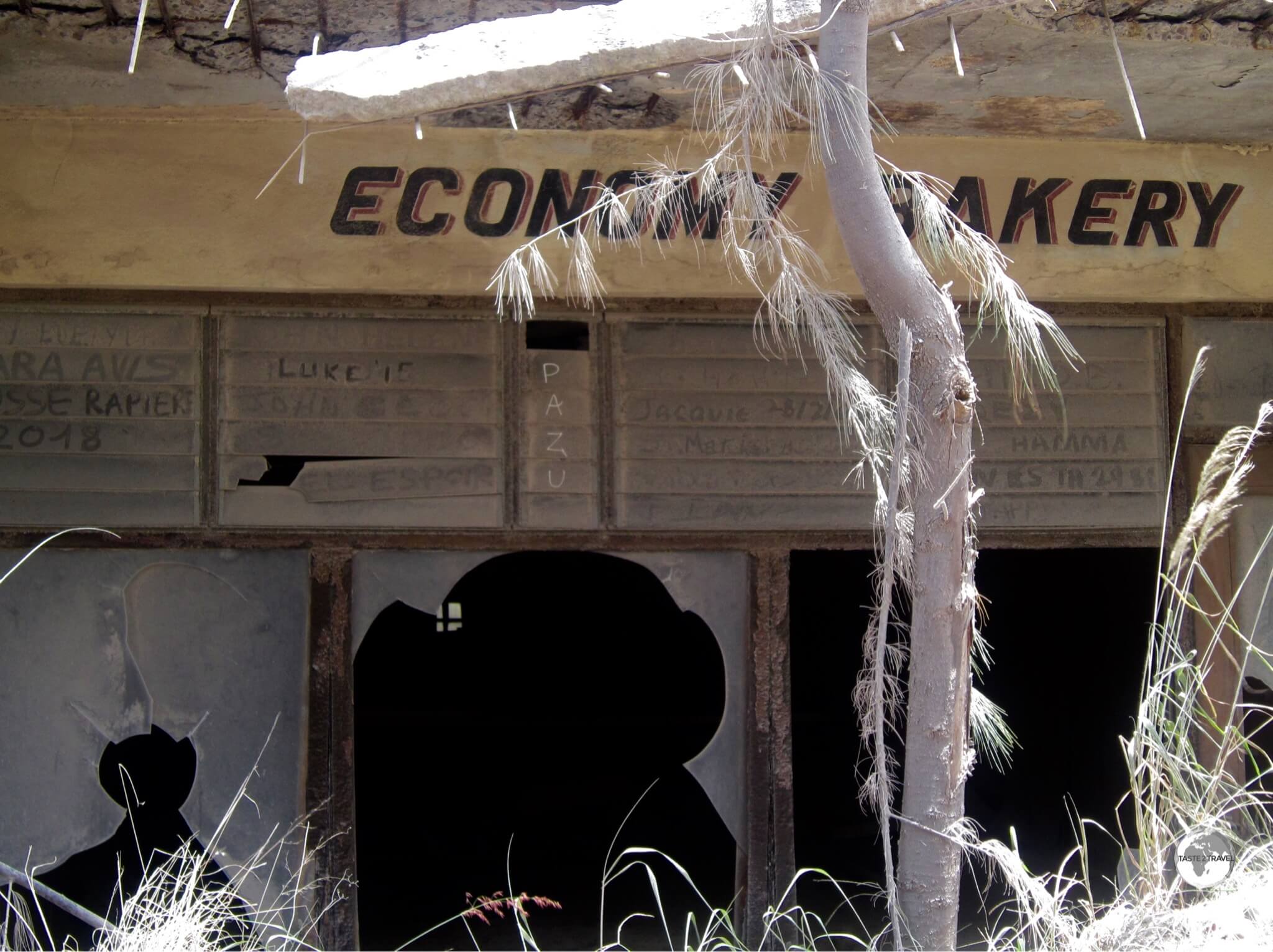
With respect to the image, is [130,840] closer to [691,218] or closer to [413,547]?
[413,547]

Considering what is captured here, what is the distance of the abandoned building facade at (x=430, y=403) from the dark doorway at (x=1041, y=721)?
1287 millimetres

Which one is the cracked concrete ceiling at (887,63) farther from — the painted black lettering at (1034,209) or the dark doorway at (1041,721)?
the dark doorway at (1041,721)

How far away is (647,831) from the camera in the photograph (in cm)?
769

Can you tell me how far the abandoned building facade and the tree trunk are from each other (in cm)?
149

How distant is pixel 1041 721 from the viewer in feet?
25.4

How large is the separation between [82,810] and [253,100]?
248cm

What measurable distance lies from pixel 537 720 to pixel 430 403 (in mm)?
6852

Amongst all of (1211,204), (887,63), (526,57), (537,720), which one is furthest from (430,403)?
(537,720)

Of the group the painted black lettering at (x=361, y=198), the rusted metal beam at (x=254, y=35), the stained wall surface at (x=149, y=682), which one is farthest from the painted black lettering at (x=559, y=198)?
the stained wall surface at (x=149, y=682)

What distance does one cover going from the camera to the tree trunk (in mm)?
2318

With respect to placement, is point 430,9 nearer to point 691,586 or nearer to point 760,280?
point 760,280

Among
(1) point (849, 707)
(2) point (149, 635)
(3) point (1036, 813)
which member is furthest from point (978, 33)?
(1) point (849, 707)

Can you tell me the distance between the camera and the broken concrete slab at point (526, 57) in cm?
269
